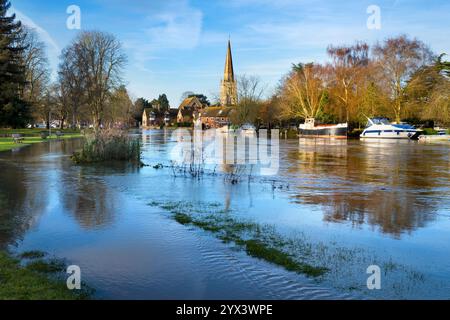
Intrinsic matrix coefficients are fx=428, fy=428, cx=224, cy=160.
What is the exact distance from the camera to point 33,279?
5.86m

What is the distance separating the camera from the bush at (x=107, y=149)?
22688mm

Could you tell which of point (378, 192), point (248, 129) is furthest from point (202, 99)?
point (378, 192)

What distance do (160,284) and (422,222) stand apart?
277 inches

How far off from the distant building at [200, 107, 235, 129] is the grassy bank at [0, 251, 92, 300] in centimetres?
12529

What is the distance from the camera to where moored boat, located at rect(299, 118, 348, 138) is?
63.1 meters

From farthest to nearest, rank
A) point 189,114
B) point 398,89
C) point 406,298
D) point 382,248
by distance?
point 189,114
point 398,89
point 382,248
point 406,298

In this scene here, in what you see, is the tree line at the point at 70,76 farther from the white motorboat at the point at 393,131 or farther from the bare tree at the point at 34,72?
the white motorboat at the point at 393,131

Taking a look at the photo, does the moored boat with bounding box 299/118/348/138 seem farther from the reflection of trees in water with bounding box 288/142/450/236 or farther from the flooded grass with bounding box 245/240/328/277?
the flooded grass with bounding box 245/240/328/277

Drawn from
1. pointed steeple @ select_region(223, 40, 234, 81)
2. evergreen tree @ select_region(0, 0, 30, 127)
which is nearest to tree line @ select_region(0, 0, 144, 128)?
evergreen tree @ select_region(0, 0, 30, 127)

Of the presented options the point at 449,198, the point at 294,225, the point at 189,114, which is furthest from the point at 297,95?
the point at 189,114

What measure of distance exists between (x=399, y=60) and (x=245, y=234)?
60123 mm

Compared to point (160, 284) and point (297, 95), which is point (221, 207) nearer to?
point (160, 284)

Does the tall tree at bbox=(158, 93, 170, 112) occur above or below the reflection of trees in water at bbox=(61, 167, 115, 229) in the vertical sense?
above

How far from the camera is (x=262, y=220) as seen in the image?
33.2ft
